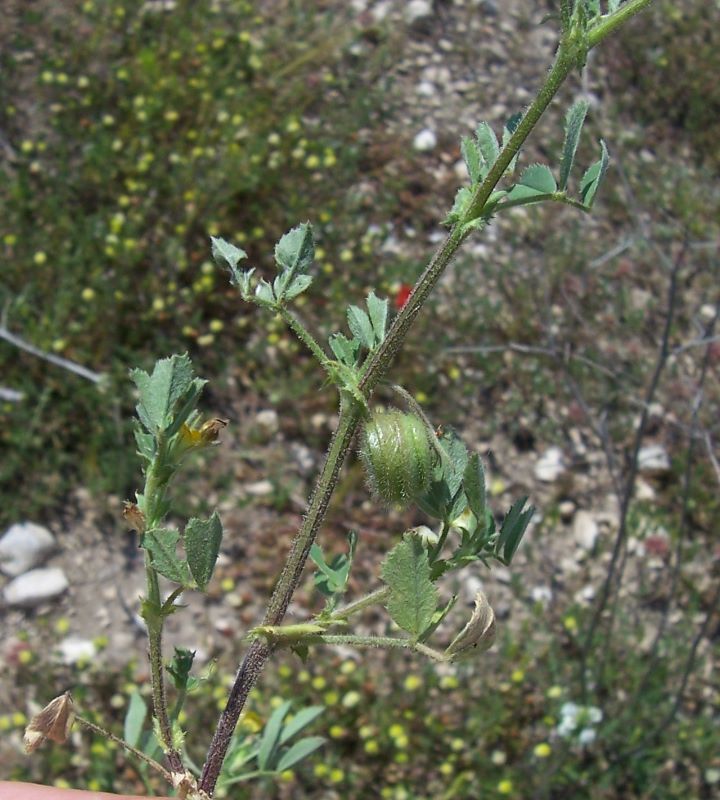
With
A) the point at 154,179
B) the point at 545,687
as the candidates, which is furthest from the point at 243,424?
the point at 545,687

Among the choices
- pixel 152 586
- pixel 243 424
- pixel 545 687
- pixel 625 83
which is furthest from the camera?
pixel 625 83

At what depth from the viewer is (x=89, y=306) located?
323 centimetres

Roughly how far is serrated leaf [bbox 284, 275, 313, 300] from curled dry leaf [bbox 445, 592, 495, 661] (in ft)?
1.15

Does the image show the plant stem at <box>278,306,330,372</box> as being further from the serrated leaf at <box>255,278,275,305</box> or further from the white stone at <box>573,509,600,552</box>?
the white stone at <box>573,509,600,552</box>

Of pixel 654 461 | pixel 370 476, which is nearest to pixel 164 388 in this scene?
pixel 370 476

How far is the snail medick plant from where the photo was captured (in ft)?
2.89

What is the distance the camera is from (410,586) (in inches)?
36.0

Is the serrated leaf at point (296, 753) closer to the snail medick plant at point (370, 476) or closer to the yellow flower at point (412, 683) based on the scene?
the snail medick plant at point (370, 476)

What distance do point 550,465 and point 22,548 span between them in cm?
178

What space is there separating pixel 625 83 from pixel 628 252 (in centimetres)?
109

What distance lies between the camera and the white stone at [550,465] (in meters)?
3.29

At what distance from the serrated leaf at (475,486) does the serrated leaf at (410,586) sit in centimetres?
8

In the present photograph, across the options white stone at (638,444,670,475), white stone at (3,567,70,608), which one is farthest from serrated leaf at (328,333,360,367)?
white stone at (638,444,670,475)

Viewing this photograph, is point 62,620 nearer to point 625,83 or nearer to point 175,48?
point 175,48
